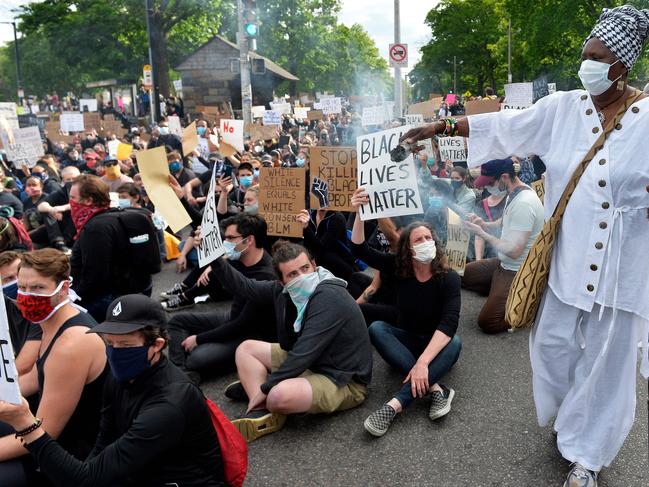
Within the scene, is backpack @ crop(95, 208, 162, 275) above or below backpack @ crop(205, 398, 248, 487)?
above

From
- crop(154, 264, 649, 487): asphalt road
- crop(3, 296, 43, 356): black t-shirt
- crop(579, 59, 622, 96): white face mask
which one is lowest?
crop(154, 264, 649, 487): asphalt road

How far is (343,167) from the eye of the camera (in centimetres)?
532

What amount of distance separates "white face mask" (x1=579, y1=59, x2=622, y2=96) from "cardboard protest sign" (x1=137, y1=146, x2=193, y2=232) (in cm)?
336

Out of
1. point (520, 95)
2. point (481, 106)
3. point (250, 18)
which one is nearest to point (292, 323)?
point (481, 106)

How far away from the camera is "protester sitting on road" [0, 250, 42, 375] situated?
3.32 metres

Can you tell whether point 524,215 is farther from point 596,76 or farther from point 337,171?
point 596,76

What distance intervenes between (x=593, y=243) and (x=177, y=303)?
5004mm

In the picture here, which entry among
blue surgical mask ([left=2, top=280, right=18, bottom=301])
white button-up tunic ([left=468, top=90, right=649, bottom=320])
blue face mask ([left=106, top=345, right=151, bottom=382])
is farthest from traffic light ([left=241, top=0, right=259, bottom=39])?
blue face mask ([left=106, top=345, right=151, bottom=382])

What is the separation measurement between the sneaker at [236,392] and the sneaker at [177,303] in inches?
101

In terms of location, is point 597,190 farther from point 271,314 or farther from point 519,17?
point 519,17

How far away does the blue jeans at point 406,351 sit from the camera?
4125 mm

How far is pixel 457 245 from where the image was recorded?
644cm

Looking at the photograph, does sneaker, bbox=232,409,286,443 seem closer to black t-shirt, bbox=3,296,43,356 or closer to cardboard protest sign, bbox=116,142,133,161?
black t-shirt, bbox=3,296,43,356

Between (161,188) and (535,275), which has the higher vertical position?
(161,188)
